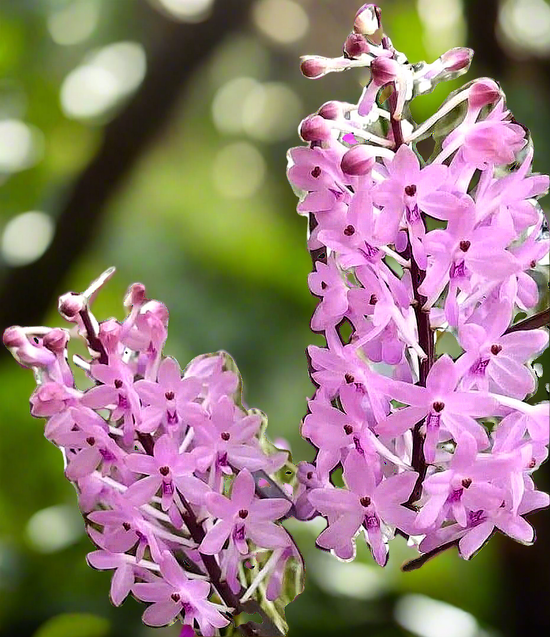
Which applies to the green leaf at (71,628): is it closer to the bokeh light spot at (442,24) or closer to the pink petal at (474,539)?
the pink petal at (474,539)

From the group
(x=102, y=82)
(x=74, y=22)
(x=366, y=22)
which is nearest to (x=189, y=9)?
(x=102, y=82)

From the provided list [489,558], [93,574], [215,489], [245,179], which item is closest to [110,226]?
[245,179]

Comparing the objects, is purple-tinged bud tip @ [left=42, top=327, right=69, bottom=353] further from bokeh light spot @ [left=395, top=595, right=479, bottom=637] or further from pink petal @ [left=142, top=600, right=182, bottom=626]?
bokeh light spot @ [left=395, top=595, right=479, bottom=637]

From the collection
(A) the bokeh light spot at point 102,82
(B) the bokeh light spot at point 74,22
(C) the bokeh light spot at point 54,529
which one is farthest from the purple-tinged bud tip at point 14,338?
(B) the bokeh light spot at point 74,22

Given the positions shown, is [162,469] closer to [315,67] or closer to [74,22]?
[315,67]

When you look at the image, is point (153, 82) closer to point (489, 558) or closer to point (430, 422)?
point (489, 558)

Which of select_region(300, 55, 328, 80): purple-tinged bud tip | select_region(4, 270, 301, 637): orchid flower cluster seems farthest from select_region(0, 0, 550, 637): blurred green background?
select_region(300, 55, 328, 80): purple-tinged bud tip
